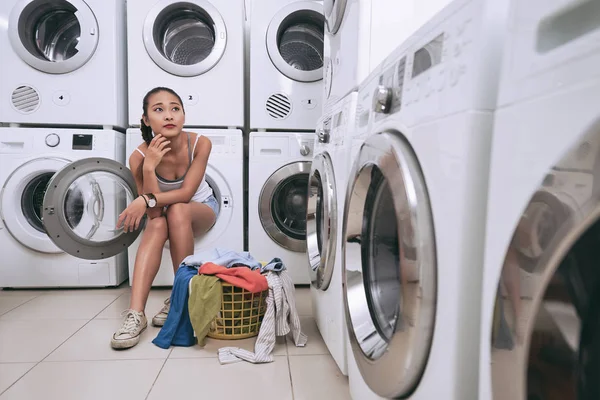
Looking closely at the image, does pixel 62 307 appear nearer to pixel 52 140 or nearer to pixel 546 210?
pixel 52 140

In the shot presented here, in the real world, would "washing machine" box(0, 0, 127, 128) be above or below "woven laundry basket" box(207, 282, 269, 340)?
above

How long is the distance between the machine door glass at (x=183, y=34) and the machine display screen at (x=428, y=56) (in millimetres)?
1376

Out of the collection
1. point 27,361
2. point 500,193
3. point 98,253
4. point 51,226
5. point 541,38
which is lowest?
point 27,361

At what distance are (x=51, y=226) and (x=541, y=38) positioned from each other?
4.90 ft

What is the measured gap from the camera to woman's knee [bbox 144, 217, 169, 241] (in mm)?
1386

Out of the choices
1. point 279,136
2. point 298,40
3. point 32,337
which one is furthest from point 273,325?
point 298,40

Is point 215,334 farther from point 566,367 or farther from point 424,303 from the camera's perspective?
point 566,367

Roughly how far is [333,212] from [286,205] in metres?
0.86

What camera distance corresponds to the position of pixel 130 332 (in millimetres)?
1146

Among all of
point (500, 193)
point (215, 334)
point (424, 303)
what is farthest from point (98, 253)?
point (500, 193)

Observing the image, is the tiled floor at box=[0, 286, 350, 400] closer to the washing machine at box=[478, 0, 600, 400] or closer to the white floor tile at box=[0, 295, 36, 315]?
the white floor tile at box=[0, 295, 36, 315]

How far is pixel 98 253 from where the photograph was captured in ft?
4.43

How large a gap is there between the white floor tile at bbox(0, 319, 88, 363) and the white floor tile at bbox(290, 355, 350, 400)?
2.48 ft

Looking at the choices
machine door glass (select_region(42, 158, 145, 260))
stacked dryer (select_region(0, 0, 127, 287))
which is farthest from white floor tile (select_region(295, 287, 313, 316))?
stacked dryer (select_region(0, 0, 127, 287))
